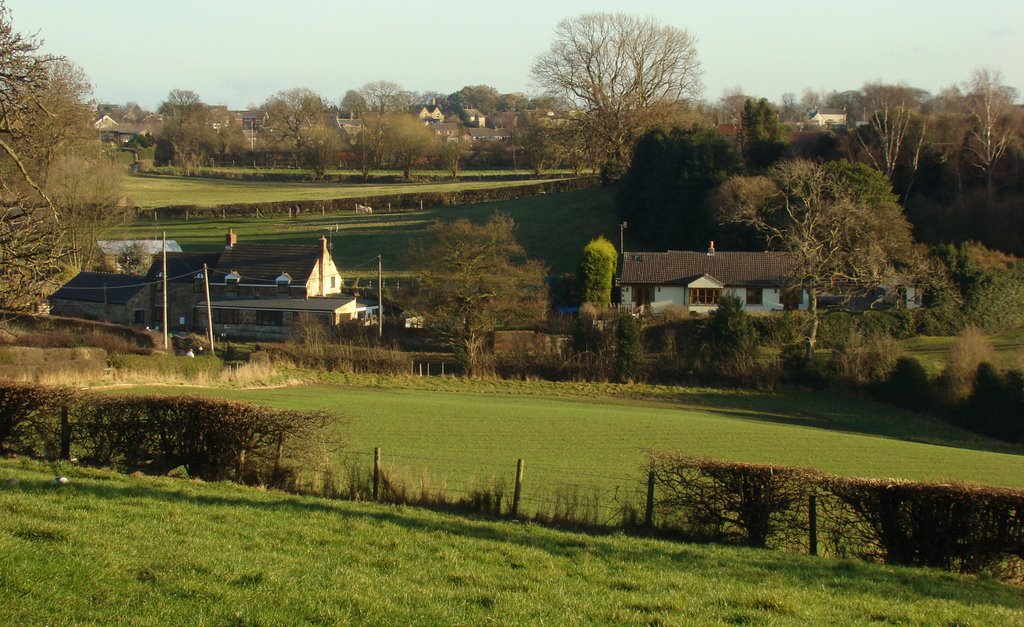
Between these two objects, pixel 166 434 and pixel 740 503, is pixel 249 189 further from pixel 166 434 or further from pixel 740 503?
pixel 740 503

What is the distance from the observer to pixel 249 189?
292ft

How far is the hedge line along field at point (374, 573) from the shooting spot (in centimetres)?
744

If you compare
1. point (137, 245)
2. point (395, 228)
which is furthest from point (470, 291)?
point (137, 245)

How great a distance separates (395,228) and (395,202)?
10265 millimetres

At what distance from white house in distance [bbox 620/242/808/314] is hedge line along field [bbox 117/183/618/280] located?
29.4ft

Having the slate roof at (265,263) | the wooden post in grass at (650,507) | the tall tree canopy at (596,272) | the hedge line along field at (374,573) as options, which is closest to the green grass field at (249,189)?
the slate roof at (265,263)

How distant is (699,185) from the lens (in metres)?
58.0

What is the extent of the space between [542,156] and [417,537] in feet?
273

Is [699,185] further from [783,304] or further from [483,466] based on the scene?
[483,466]

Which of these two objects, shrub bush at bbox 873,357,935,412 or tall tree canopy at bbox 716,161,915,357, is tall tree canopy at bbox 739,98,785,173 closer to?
tall tree canopy at bbox 716,161,915,357

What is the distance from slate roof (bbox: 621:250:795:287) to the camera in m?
48.3

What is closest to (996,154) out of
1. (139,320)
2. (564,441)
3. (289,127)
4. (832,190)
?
(832,190)

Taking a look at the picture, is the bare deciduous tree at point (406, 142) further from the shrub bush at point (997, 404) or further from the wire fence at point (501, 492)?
the wire fence at point (501, 492)

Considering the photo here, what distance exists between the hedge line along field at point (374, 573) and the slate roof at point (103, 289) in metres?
42.6
